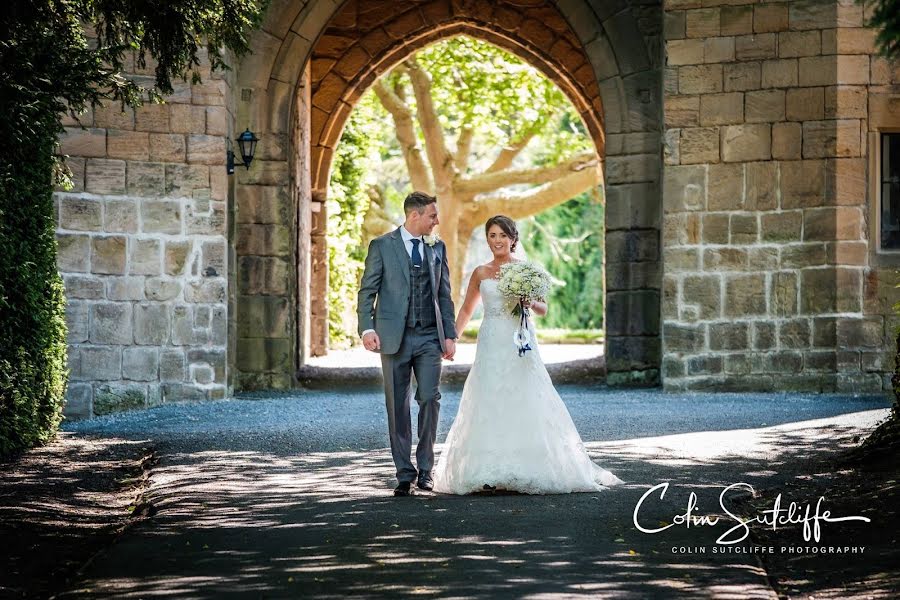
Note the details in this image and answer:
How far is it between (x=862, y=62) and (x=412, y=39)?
6745 millimetres

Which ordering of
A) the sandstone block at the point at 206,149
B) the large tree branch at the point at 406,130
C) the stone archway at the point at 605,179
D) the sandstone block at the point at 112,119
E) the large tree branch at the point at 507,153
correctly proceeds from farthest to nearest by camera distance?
the large tree branch at the point at 507,153
the large tree branch at the point at 406,130
the stone archway at the point at 605,179
the sandstone block at the point at 206,149
the sandstone block at the point at 112,119

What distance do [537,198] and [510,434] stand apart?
62.7 feet

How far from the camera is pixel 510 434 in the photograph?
6.68 metres

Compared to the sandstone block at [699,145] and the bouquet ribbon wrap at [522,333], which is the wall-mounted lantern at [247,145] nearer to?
the sandstone block at [699,145]

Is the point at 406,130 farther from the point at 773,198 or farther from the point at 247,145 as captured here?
the point at 773,198

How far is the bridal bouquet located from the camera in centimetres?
692

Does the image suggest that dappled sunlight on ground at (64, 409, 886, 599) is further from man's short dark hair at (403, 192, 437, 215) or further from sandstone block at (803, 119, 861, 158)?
sandstone block at (803, 119, 861, 158)

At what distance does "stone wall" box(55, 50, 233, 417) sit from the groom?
16.6ft

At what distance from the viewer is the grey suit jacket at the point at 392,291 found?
6721 millimetres

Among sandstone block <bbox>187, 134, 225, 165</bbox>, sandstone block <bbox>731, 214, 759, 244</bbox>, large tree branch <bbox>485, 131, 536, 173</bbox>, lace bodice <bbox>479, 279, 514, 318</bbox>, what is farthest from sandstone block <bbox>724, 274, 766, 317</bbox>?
large tree branch <bbox>485, 131, 536, 173</bbox>

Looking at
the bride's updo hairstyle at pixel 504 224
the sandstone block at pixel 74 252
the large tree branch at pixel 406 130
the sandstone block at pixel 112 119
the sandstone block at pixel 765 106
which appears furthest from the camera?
the large tree branch at pixel 406 130

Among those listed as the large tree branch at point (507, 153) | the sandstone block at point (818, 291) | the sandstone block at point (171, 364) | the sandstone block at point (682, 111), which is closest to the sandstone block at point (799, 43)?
the sandstone block at point (682, 111)

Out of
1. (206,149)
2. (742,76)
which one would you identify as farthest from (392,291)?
(742,76)

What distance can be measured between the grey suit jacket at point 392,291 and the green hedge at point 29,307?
2387 mm
